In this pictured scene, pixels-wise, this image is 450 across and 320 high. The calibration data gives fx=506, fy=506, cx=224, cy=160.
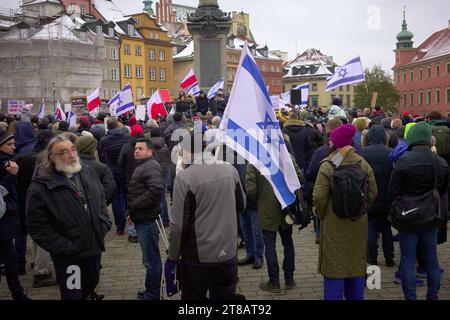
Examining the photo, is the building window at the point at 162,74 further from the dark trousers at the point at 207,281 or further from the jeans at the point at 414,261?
the dark trousers at the point at 207,281

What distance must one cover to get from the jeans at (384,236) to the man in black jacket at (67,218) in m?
4.13

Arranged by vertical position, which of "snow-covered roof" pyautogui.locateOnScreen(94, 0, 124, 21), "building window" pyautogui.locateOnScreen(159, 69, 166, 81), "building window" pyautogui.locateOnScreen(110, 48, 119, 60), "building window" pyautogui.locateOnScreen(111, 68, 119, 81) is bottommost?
"building window" pyautogui.locateOnScreen(111, 68, 119, 81)

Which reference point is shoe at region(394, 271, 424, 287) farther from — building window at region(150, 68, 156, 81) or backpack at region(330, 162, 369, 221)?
building window at region(150, 68, 156, 81)

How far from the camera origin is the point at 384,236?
25.2ft

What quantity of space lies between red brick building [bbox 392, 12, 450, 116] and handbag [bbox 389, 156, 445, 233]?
241ft

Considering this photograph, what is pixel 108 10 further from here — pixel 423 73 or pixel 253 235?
pixel 253 235

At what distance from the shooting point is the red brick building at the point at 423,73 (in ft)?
254

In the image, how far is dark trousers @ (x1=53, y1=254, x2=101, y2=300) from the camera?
4.93 meters

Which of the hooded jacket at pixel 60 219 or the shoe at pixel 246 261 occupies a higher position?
the hooded jacket at pixel 60 219

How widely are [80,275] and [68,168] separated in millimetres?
1072

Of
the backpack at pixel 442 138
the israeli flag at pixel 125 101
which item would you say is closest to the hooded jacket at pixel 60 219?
the backpack at pixel 442 138

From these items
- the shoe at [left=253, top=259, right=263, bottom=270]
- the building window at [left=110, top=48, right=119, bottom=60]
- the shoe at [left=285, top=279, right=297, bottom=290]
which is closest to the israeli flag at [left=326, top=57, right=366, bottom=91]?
the shoe at [left=253, top=259, right=263, bottom=270]

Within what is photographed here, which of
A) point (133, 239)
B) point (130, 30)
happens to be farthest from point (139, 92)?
point (133, 239)
